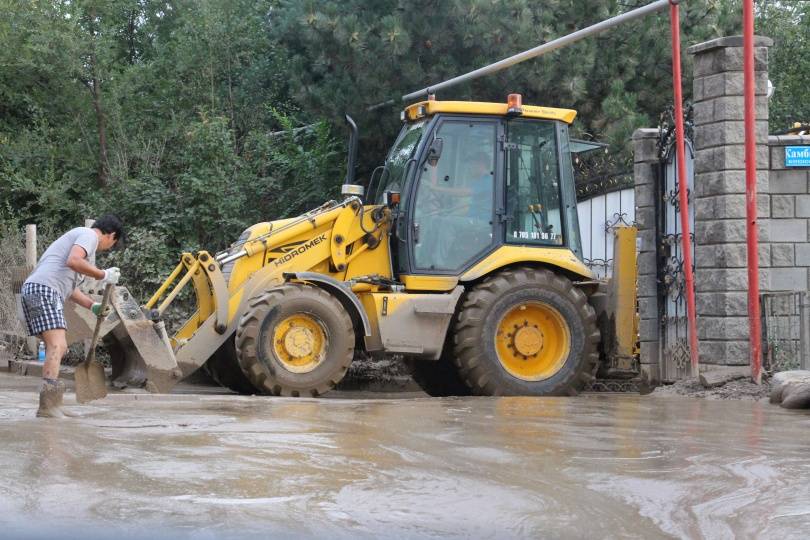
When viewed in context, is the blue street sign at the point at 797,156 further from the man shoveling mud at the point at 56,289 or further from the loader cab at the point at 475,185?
the man shoveling mud at the point at 56,289

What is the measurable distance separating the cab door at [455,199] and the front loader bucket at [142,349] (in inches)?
106

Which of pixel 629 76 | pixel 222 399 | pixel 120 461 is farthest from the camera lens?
pixel 629 76

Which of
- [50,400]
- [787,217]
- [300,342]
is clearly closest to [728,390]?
[787,217]

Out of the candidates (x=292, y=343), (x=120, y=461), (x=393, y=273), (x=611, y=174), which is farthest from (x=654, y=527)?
(x=611, y=174)

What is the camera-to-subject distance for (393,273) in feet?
40.8

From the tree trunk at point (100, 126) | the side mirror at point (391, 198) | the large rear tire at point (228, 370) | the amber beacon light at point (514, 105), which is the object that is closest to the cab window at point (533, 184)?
the amber beacon light at point (514, 105)

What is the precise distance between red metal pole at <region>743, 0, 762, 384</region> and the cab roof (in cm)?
215

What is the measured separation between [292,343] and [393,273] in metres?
1.51

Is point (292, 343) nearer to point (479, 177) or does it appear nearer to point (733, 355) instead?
point (479, 177)

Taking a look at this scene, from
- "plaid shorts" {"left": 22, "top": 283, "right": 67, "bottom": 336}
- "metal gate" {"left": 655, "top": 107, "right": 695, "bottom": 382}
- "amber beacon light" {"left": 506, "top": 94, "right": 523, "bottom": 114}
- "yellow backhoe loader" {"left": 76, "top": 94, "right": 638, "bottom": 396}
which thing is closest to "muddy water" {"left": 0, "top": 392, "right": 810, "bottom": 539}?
"plaid shorts" {"left": 22, "top": 283, "right": 67, "bottom": 336}

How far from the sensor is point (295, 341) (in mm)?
11484

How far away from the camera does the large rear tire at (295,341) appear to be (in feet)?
36.8

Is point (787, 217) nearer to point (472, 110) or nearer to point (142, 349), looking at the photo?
point (472, 110)

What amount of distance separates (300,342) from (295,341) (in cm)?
5
